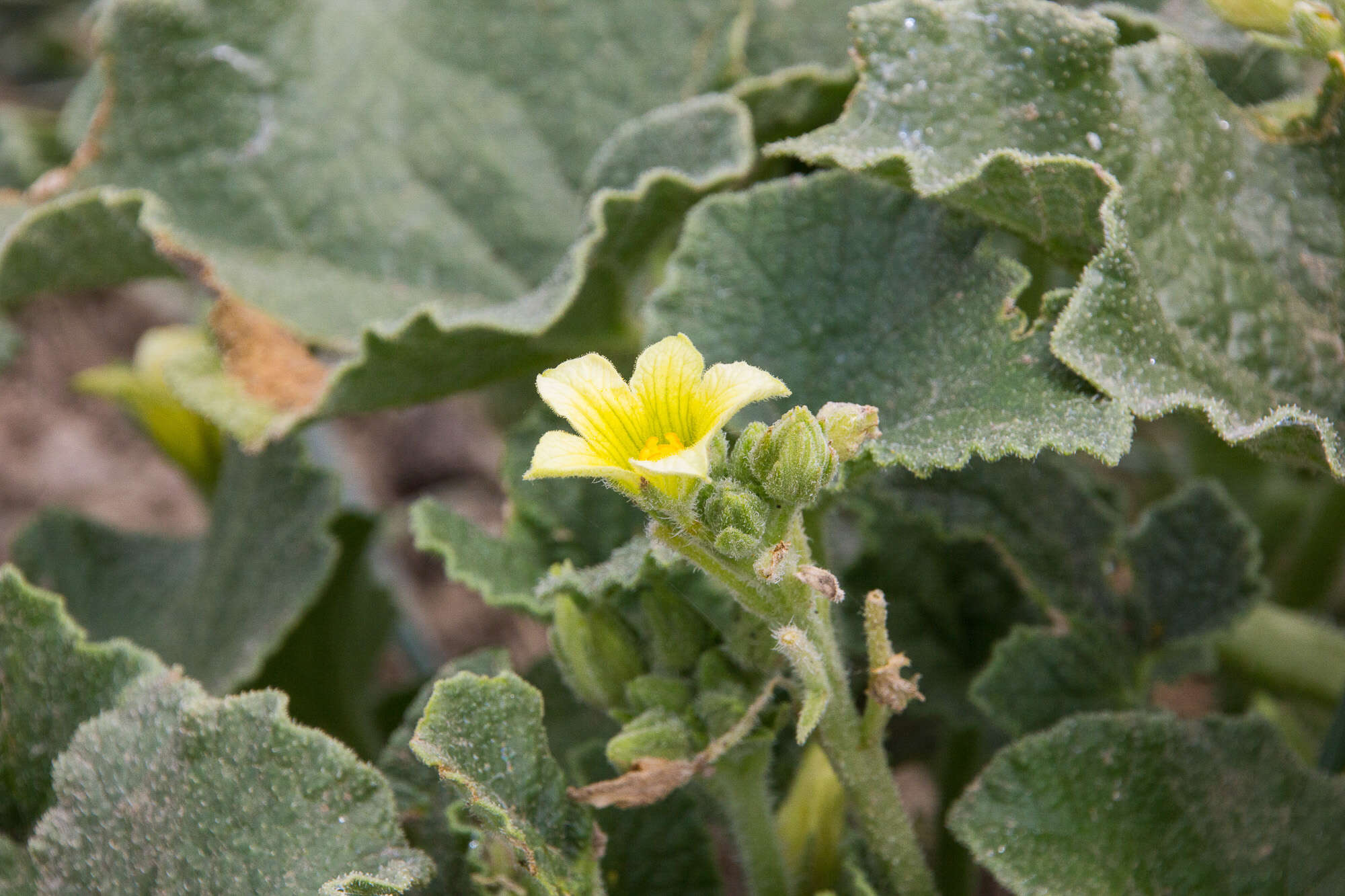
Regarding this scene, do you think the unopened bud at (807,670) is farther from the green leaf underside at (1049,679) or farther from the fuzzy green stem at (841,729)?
the green leaf underside at (1049,679)

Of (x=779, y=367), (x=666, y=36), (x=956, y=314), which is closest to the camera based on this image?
(x=956, y=314)

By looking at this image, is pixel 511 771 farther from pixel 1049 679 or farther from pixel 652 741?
pixel 1049 679

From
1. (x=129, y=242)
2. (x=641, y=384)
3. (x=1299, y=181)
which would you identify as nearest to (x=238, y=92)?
(x=129, y=242)

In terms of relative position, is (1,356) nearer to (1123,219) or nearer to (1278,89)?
(1123,219)

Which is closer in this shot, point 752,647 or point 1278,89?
point 752,647

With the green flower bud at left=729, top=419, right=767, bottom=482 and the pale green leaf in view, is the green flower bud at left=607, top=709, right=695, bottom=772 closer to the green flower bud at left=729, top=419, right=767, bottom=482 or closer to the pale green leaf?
the green flower bud at left=729, top=419, right=767, bottom=482

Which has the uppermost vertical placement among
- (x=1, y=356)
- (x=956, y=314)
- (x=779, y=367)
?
(x=956, y=314)

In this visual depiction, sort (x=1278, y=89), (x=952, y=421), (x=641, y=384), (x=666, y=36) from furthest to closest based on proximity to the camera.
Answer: (x=666, y=36) < (x=1278, y=89) < (x=952, y=421) < (x=641, y=384)
